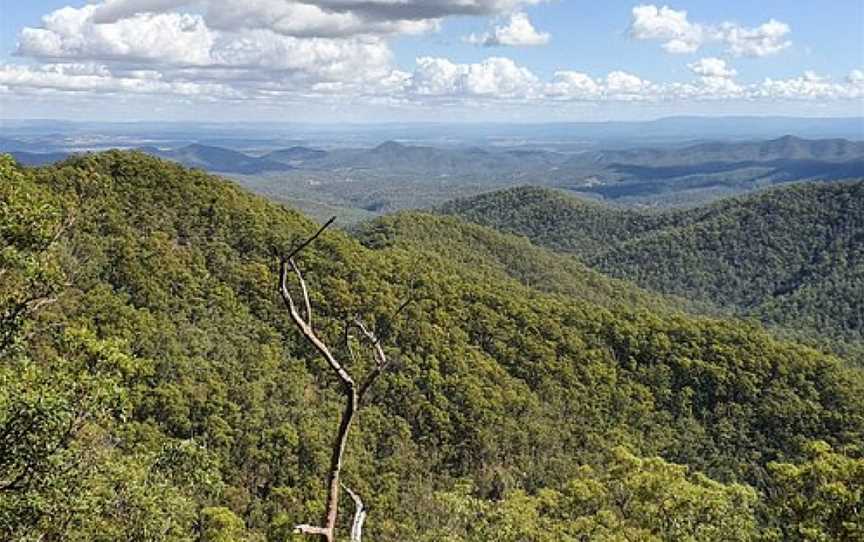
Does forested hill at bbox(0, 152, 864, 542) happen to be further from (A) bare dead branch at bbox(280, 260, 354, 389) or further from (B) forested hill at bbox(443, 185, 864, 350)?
(B) forested hill at bbox(443, 185, 864, 350)

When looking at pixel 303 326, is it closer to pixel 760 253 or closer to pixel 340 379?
pixel 340 379

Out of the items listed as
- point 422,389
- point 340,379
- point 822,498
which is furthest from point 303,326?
point 422,389

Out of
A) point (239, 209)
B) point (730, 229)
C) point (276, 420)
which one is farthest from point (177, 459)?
point (730, 229)

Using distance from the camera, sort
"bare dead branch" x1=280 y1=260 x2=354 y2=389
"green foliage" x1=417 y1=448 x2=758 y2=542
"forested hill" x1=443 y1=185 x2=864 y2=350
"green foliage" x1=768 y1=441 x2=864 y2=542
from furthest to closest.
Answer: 1. "forested hill" x1=443 y1=185 x2=864 y2=350
2. "green foliage" x1=417 y1=448 x2=758 y2=542
3. "green foliage" x1=768 y1=441 x2=864 y2=542
4. "bare dead branch" x1=280 y1=260 x2=354 y2=389

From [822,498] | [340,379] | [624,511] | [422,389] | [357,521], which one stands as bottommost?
[422,389]

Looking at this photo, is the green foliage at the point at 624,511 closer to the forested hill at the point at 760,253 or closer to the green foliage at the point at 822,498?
the green foliage at the point at 822,498

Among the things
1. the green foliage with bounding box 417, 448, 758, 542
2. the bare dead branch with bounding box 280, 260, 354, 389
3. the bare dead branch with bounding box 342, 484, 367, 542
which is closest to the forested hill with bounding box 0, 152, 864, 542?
the green foliage with bounding box 417, 448, 758, 542

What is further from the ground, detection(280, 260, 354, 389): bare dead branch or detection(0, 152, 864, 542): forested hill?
detection(280, 260, 354, 389): bare dead branch

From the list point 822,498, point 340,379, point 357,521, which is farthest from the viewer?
point 822,498
